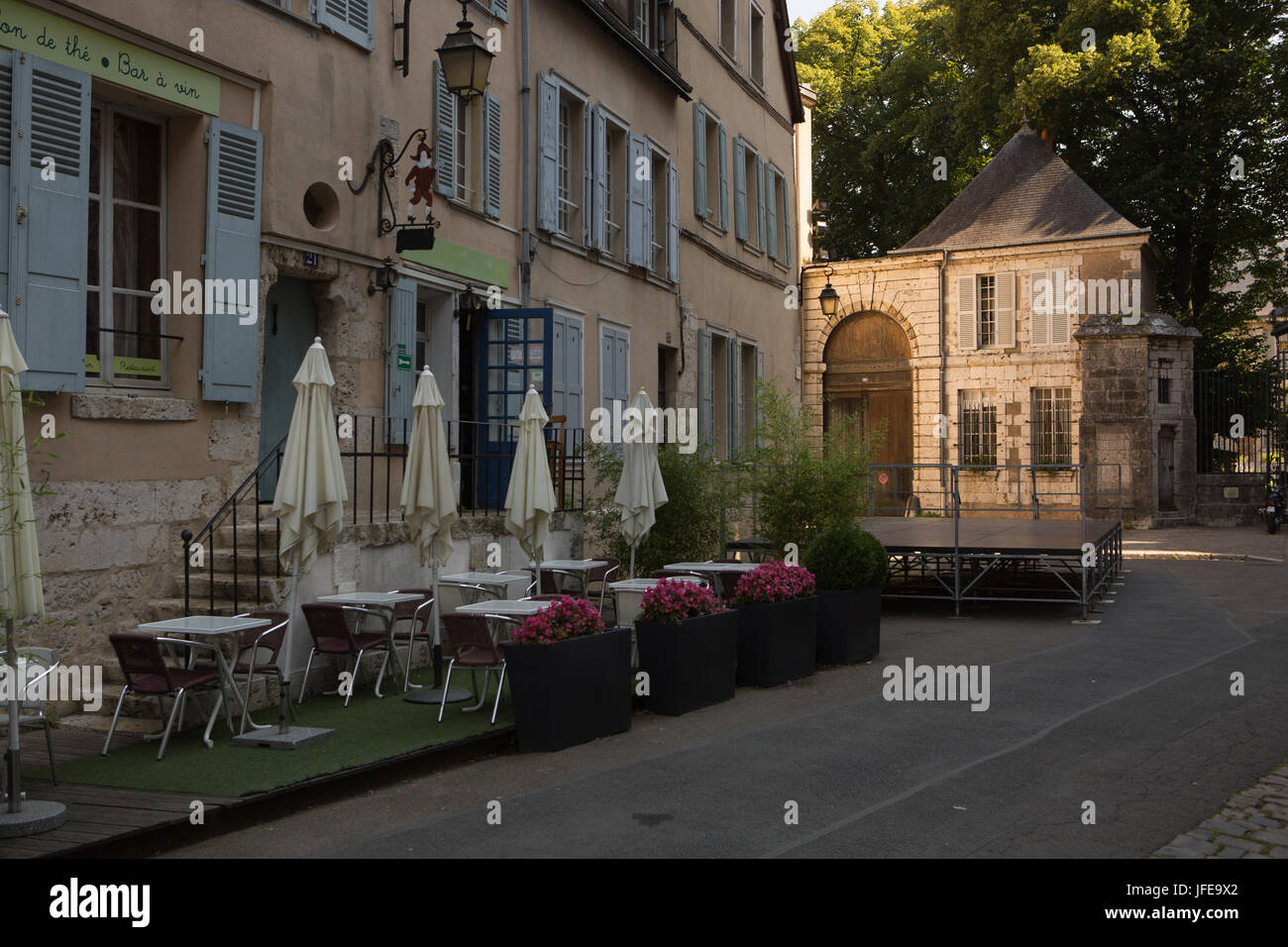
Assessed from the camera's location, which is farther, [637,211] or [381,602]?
[637,211]

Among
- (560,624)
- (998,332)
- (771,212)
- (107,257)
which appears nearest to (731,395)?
(771,212)

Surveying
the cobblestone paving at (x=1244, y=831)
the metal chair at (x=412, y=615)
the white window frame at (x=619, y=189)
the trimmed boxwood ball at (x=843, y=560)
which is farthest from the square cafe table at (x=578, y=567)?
the cobblestone paving at (x=1244, y=831)

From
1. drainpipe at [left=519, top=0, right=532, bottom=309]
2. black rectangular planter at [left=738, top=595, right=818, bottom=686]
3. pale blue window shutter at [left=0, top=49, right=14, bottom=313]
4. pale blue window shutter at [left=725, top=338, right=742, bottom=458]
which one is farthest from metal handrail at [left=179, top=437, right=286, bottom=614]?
pale blue window shutter at [left=725, top=338, right=742, bottom=458]

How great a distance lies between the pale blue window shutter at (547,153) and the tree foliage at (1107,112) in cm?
2016

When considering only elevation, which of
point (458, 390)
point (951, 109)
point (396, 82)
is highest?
point (951, 109)

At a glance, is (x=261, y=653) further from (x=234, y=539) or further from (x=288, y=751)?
(x=288, y=751)

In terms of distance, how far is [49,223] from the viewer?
25.0 ft

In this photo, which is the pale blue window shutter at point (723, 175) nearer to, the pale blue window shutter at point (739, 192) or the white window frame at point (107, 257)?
the pale blue window shutter at point (739, 192)

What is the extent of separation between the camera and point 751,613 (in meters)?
9.54

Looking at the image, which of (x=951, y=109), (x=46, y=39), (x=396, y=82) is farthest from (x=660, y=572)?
(x=951, y=109)

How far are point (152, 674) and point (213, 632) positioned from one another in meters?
0.43

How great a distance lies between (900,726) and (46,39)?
22.9 ft

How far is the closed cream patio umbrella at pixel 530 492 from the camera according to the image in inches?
367
